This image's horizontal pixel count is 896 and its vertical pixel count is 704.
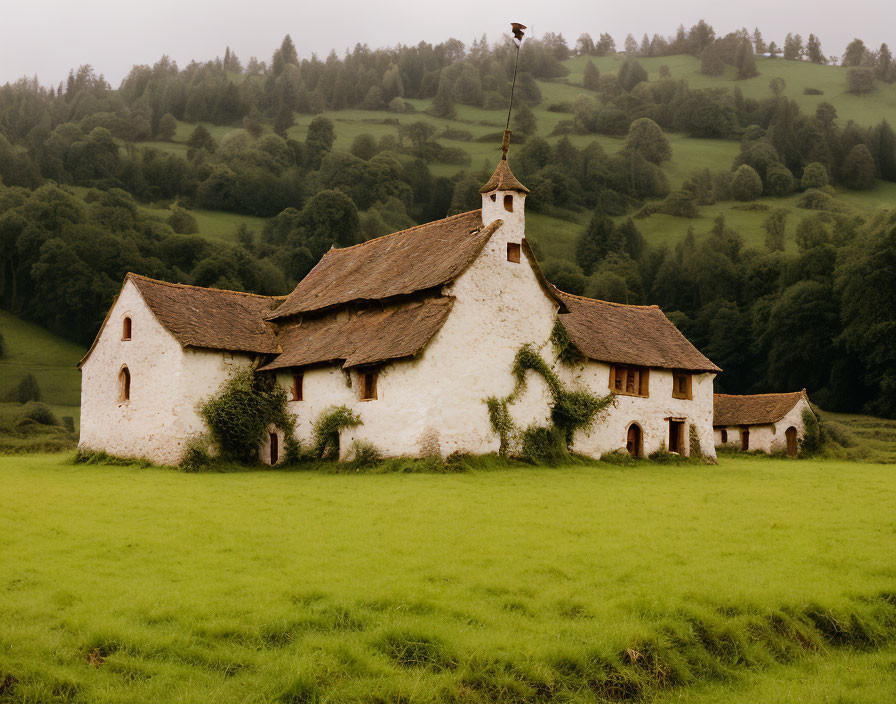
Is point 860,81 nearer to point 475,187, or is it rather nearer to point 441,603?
point 475,187

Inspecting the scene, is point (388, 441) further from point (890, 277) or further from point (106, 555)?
point (890, 277)

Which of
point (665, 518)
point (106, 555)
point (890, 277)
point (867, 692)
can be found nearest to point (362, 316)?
point (665, 518)

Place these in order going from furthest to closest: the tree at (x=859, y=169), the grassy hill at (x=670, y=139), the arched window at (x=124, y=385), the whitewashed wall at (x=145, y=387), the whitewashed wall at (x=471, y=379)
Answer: the tree at (x=859, y=169) < the grassy hill at (x=670, y=139) < the arched window at (x=124, y=385) < the whitewashed wall at (x=145, y=387) < the whitewashed wall at (x=471, y=379)

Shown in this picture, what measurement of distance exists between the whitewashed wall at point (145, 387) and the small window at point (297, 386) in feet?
7.86

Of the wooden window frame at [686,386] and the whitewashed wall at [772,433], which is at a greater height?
the wooden window frame at [686,386]

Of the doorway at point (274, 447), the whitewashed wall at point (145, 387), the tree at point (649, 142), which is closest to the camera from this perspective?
the whitewashed wall at point (145, 387)

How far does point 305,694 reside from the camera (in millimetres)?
9828

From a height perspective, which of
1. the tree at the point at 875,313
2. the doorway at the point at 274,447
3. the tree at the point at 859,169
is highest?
the tree at the point at 859,169

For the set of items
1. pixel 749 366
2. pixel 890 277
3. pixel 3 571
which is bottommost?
pixel 3 571

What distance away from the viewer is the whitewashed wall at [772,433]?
4978 centimetres

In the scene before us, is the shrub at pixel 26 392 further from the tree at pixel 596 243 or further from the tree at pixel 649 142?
the tree at pixel 649 142

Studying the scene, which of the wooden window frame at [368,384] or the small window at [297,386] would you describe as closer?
the wooden window frame at [368,384]

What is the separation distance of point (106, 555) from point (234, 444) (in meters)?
19.1

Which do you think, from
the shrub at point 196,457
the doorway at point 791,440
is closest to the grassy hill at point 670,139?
the doorway at point 791,440
